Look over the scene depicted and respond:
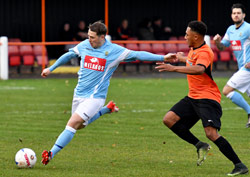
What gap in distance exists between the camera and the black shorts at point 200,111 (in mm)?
8344

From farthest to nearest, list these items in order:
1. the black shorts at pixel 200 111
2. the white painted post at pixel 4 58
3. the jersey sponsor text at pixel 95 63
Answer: the white painted post at pixel 4 58 < the jersey sponsor text at pixel 95 63 < the black shorts at pixel 200 111

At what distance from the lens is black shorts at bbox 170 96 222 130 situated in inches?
328

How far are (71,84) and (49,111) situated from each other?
21.4ft

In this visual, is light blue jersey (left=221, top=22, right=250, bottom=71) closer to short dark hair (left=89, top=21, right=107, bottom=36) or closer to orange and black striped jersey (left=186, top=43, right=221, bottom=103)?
orange and black striped jersey (left=186, top=43, right=221, bottom=103)

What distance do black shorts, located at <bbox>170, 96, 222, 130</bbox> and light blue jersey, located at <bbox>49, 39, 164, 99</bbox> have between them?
0.73 m

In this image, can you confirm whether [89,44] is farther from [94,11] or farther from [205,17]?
[205,17]

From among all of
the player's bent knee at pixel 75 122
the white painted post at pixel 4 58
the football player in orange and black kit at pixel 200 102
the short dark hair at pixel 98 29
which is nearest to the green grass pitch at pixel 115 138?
the football player in orange and black kit at pixel 200 102

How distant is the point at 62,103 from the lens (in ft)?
53.0

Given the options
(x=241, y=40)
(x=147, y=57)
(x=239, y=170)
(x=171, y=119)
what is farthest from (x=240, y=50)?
(x=239, y=170)

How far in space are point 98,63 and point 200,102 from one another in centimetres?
150

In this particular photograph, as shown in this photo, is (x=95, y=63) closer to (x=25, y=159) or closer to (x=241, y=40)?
(x=25, y=159)

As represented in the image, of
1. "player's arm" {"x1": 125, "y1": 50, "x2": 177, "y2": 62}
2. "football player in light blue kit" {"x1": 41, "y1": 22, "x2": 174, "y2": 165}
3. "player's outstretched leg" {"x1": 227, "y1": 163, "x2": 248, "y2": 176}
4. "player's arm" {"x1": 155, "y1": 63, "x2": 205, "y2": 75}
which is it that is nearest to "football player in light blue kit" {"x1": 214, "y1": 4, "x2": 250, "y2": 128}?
"player's arm" {"x1": 125, "y1": 50, "x2": 177, "y2": 62}

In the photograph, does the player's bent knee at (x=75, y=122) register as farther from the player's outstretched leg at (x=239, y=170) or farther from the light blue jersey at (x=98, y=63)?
the player's outstretched leg at (x=239, y=170)

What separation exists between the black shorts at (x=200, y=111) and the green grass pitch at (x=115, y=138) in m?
0.63
